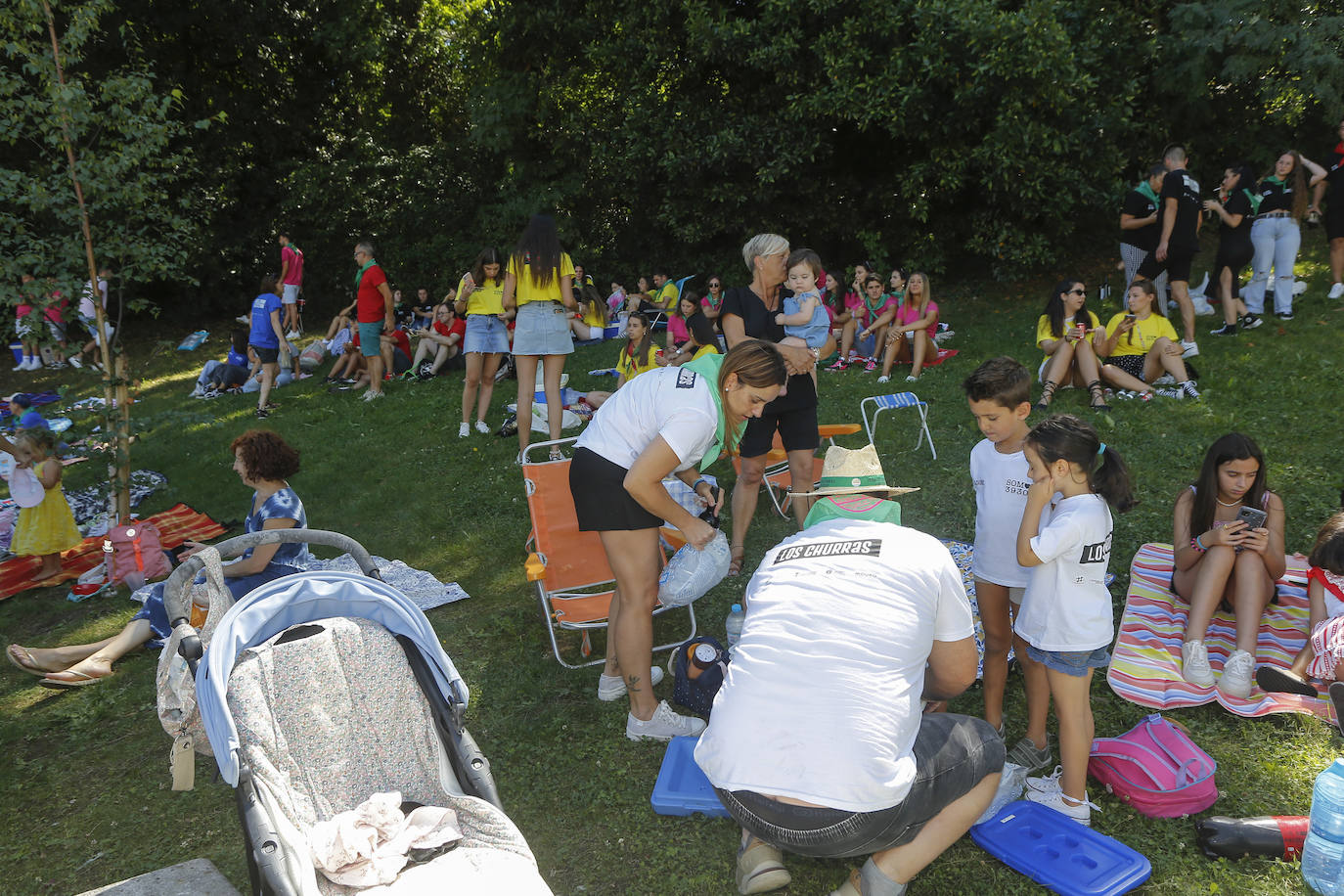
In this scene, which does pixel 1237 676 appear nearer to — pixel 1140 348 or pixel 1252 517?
pixel 1252 517

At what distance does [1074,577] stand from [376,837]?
2564mm

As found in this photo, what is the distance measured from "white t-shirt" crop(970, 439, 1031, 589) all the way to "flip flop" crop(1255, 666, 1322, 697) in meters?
1.39

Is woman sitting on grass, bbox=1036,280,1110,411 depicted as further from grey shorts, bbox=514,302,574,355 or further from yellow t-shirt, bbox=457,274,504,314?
yellow t-shirt, bbox=457,274,504,314

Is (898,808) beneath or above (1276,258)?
beneath

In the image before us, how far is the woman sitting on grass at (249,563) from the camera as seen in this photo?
4.44m

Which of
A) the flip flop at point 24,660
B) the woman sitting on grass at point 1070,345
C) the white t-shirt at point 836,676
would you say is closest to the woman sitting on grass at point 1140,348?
the woman sitting on grass at point 1070,345

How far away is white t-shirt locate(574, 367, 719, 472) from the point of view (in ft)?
11.4

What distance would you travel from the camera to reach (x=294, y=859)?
2516 mm

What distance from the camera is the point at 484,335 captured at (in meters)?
8.80

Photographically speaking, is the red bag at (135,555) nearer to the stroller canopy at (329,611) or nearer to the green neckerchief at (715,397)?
the stroller canopy at (329,611)

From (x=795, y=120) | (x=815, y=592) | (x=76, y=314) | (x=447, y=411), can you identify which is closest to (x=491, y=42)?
(x=795, y=120)

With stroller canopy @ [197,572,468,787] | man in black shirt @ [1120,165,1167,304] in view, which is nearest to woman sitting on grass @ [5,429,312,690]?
stroller canopy @ [197,572,468,787]

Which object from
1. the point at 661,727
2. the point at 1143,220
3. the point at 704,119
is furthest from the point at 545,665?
the point at 704,119

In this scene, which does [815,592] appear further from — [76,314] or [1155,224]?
[1155,224]
